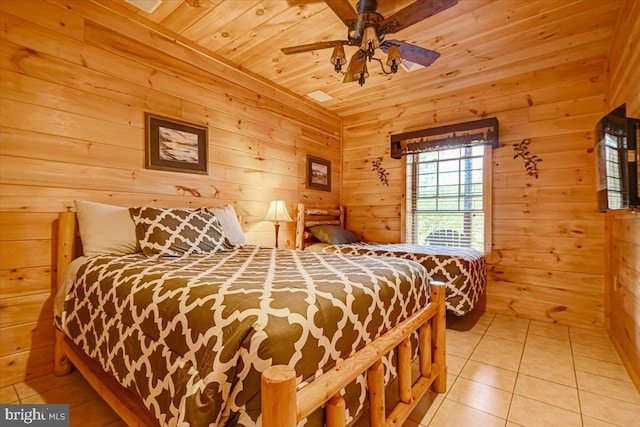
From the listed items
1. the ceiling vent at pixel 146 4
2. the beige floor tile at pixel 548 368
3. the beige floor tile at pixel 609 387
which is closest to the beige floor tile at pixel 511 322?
the beige floor tile at pixel 548 368

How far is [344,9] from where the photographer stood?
1.71 meters

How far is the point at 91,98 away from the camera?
81.3 inches

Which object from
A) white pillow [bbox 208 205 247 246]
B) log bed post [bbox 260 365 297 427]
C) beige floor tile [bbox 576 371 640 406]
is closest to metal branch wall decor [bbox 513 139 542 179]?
beige floor tile [bbox 576 371 640 406]

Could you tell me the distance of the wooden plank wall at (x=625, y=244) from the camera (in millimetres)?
1842

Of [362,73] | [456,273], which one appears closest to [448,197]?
[456,273]

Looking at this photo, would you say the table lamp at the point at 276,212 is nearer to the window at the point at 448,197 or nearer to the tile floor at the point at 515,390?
the window at the point at 448,197

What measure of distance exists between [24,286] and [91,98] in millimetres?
1280

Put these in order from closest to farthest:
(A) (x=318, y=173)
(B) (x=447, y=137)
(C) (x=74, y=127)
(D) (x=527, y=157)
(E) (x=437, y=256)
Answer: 1. (C) (x=74, y=127)
2. (E) (x=437, y=256)
3. (D) (x=527, y=157)
4. (B) (x=447, y=137)
5. (A) (x=318, y=173)

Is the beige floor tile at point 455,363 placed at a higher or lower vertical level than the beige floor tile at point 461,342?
higher

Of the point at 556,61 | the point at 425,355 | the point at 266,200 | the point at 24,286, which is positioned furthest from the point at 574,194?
the point at 24,286

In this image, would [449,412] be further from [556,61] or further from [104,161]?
[556,61]

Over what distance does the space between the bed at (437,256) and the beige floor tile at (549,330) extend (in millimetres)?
497

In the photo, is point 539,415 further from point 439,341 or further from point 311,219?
point 311,219

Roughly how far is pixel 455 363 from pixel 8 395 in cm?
272
